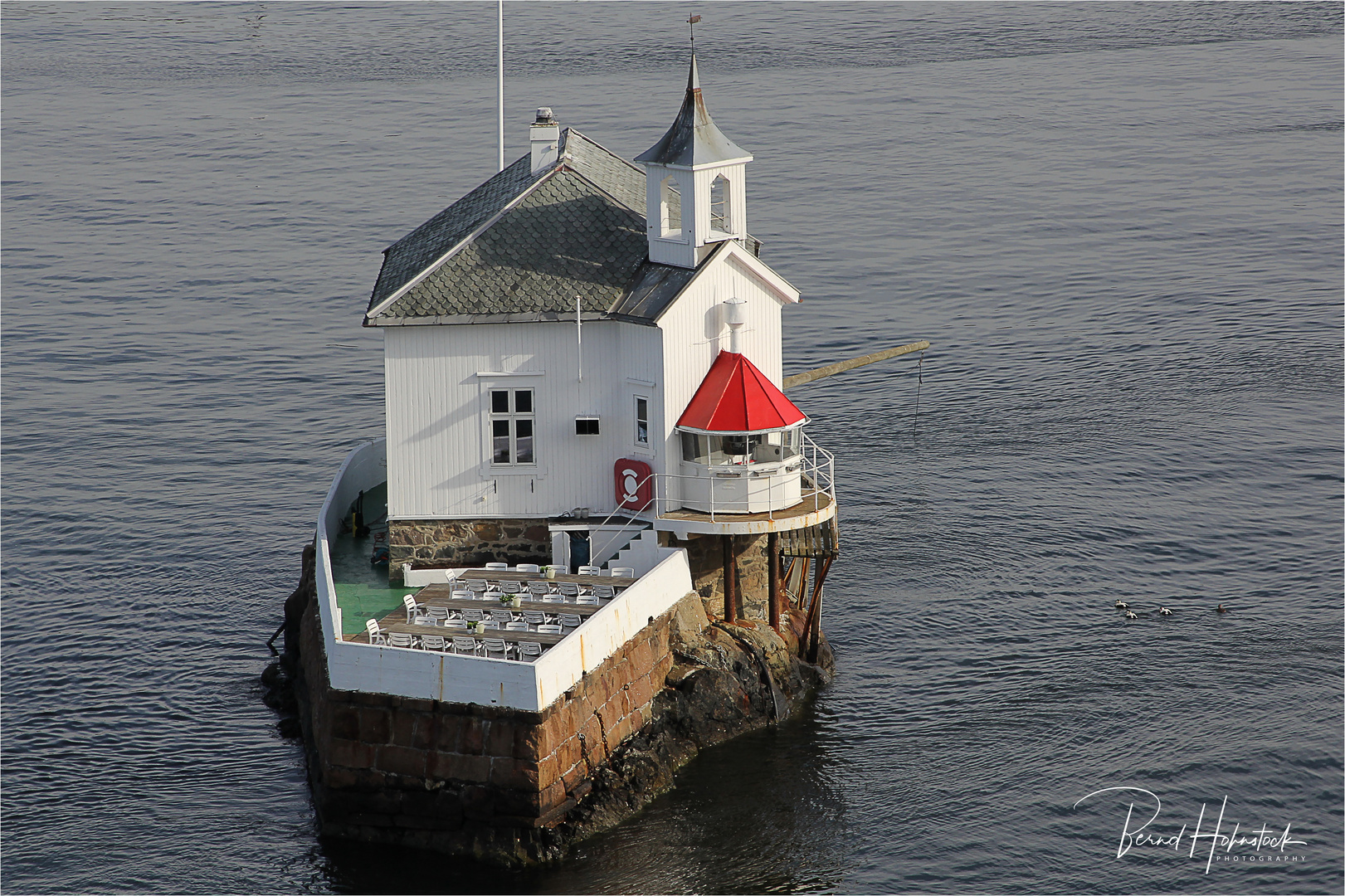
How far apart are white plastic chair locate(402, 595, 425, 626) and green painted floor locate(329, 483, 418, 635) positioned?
3.74 feet

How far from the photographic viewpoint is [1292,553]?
44969 mm

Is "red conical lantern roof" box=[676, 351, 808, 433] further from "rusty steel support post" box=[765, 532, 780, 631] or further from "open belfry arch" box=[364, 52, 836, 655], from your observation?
"rusty steel support post" box=[765, 532, 780, 631]

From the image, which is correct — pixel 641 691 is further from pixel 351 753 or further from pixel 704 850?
pixel 351 753

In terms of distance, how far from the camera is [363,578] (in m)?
36.2

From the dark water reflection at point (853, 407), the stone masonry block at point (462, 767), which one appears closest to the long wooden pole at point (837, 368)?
the dark water reflection at point (853, 407)

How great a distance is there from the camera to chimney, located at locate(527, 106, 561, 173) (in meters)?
39.0

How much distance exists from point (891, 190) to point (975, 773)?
2023 inches

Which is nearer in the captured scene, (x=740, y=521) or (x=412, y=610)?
(x=412, y=610)

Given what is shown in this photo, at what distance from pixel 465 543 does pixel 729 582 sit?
584 cm

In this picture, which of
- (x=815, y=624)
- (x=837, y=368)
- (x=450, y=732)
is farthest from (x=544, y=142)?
(x=450, y=732)

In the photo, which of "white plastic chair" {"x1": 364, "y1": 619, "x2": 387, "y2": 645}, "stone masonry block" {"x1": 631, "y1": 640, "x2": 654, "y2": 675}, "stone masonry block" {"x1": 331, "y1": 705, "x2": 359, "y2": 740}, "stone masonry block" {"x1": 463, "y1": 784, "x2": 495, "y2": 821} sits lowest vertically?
"stone masonry block" {"x1": 463, "y1": 784, "x2": 495, "y2": 821}

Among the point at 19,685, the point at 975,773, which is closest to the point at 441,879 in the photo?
the point at 975,773

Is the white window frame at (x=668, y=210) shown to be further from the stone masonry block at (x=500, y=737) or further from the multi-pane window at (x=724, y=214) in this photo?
the stone masonry block at (x=500, y=737)

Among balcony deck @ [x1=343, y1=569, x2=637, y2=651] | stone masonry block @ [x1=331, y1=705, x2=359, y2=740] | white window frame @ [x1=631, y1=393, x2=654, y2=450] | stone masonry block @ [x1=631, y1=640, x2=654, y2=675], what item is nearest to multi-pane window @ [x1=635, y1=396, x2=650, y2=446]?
white window frame @ [x1=631, y1=393, x2=654, y2=450]
